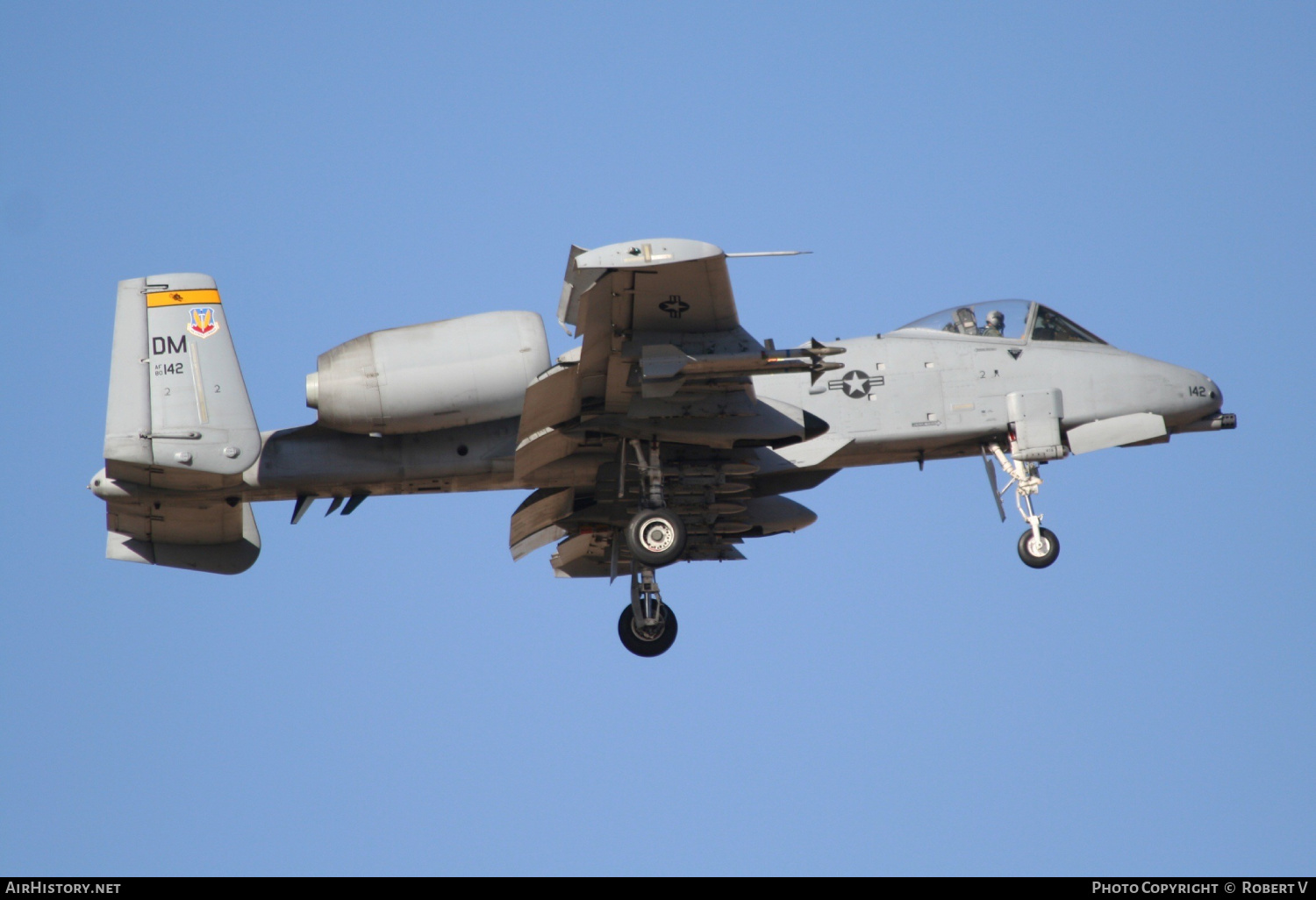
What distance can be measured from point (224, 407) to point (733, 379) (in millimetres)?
5727

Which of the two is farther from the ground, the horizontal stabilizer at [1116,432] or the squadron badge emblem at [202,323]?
the squadron badge emblem at [202,323]

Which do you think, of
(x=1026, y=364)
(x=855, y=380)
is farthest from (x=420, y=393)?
(x=1026, y=364)

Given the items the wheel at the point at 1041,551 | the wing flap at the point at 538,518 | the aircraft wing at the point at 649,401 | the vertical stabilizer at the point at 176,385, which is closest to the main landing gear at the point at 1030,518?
the wheel at the point at 1041,551

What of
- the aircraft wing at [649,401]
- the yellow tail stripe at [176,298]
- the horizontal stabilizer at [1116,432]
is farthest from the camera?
the horizontal stabilizer at [1116,432]

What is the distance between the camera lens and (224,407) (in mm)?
16375

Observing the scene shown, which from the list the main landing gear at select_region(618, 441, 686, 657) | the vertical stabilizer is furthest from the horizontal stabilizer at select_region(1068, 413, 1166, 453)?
the vertical stabilizer

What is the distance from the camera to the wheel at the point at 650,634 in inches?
813

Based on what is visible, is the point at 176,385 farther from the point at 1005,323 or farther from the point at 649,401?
the point at 1005,323

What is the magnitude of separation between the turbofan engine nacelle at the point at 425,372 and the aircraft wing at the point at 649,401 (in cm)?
45

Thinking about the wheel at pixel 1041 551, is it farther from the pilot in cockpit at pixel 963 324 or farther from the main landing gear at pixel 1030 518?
the pilot in cockpit at pixel 963 324

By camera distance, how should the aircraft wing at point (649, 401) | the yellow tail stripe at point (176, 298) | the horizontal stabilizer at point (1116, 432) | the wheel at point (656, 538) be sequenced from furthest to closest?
the horizontal stabilizer at point (1116, 432) < the wheel at point (656, 538) < the yellow tail stripe at point (176, 298) < the aircraft wing at point (649, 401)

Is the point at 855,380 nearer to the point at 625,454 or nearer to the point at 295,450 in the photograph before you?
the point at 625,454

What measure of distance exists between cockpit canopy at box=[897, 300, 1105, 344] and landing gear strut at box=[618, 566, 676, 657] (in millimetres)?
5020
